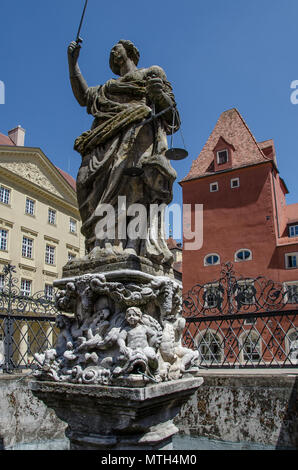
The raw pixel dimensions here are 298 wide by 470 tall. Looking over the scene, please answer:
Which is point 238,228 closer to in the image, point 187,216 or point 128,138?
point 187,216

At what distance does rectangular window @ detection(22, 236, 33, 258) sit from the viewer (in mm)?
28697

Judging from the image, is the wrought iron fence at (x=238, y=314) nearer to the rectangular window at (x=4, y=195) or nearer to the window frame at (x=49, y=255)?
the rectangular window at (x=4, y=195)

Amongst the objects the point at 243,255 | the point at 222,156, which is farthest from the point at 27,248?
the point at 222,156

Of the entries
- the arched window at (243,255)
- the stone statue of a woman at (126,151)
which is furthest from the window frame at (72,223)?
the stone statue of a woman at (126,151)

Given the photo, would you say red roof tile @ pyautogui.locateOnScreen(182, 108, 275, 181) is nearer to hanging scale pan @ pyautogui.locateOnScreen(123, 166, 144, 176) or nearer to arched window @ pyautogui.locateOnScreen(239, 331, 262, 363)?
arched window @ pyautogui.locateOnScreen(239, 331, 262, 363)

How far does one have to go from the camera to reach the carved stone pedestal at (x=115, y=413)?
9.64ft

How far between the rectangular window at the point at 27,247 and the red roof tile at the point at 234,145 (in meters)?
13.0

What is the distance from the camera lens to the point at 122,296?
3418 millimetres

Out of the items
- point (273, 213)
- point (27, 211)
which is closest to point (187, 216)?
point (273, 213)

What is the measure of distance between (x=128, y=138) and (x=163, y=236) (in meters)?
1.16

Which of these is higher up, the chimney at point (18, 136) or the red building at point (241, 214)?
the chimney at point (18, 136)

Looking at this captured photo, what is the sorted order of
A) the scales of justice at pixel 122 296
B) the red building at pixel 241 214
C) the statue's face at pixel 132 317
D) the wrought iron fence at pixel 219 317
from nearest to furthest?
the scales of justice at pixel 122 296 < the statue's face at pixel 132 317 < the wrought iron fence at pixel 219 317 < the red building at pixel 241 214

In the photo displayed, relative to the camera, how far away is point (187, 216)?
97.9 ft
